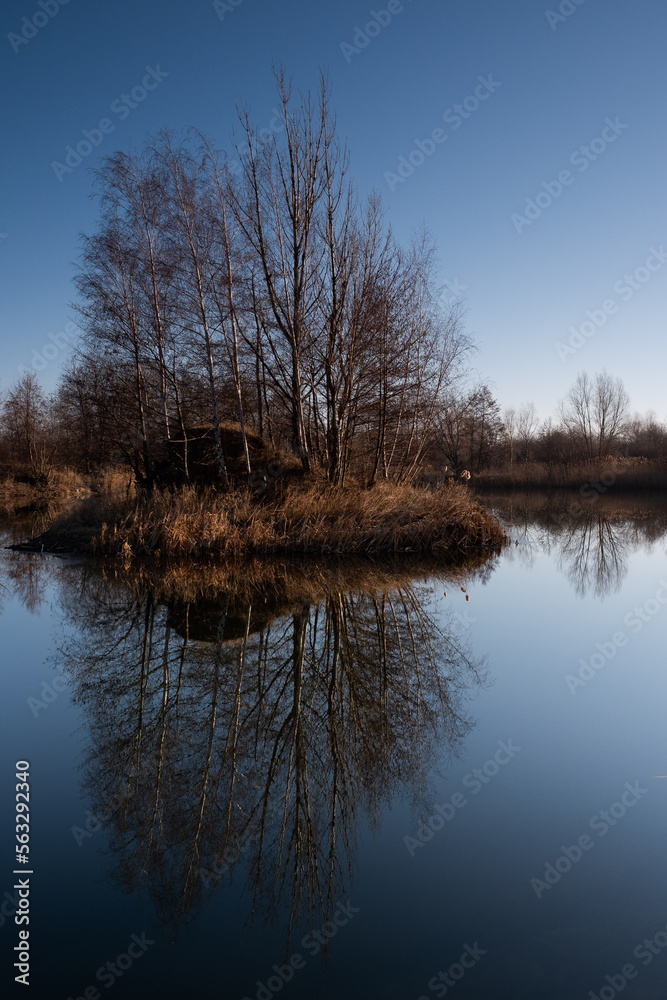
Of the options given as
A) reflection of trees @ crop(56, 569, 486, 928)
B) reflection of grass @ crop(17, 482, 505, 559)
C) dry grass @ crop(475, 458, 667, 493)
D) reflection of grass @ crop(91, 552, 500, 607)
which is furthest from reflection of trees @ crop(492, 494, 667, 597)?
dry grass @ crop(475, 458, 667, 493)

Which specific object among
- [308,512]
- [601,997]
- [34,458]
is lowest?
[601,997]

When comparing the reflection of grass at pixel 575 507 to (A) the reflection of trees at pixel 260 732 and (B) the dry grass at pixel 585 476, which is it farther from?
(A) the reflection of trees at pixel 260 732

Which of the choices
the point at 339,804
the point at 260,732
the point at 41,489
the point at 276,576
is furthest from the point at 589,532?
the point at 41,489

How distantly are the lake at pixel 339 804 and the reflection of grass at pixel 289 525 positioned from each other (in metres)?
5.37

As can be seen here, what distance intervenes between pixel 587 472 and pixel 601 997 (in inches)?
1612

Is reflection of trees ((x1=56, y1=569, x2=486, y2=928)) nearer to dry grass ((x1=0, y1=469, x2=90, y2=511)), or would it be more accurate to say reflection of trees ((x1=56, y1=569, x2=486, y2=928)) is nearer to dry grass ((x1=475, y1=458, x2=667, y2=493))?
dry grass ((x1=0, y1=469, x2=90, y2=511))

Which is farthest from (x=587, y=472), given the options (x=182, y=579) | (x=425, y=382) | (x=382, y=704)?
(x=382, y=704)

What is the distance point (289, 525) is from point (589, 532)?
388 inches

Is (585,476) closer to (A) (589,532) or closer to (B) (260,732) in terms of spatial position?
(A) (589,532)

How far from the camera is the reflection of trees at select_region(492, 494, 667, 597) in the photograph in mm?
12938

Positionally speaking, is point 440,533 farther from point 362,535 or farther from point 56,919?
point 56,919

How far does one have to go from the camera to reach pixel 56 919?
3094mm

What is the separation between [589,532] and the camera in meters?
19.9

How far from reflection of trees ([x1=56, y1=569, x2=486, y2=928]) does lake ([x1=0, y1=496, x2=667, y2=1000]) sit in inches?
0.9
